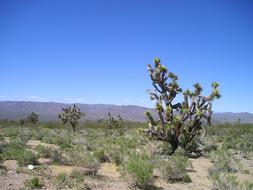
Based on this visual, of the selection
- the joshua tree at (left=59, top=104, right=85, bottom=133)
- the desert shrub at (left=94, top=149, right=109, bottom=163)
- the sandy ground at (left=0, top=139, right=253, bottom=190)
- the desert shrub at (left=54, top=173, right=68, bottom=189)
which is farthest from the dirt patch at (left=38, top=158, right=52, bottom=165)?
the joshua tree at (left=59, top=104, right=85, bottom=133)

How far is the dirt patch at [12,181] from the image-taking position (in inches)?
322

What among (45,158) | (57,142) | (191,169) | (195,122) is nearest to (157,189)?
(191,169)

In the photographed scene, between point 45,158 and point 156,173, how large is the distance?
5344 millimetres

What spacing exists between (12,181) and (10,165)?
2966 millimetres

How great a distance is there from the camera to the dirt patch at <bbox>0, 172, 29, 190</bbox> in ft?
26.9

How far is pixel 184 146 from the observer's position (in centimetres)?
1647

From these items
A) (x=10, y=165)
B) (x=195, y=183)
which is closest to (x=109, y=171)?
(x=195, y=183)

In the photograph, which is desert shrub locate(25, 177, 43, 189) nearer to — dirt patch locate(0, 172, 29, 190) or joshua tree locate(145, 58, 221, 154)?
dirt patch locate(0, 172, 29, 190)

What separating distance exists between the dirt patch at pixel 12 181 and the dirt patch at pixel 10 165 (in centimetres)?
101

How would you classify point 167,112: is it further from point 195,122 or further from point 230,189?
point 230,189

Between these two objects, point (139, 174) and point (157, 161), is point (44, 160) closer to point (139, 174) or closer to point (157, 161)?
point (157, 161)

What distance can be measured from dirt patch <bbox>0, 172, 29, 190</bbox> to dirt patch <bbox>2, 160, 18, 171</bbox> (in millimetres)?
1006

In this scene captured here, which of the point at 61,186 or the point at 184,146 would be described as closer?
the point at 61,186

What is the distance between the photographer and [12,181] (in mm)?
8812
